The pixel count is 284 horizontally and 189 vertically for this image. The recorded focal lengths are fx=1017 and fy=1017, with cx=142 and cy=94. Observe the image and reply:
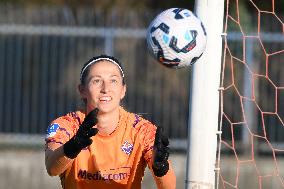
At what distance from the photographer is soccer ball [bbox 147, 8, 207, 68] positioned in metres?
5.74

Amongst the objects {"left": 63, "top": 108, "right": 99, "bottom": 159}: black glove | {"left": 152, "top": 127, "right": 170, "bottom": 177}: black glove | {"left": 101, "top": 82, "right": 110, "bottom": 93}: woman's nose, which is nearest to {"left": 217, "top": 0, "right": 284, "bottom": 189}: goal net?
{"left": 101, "top": 82, "right": 110, "bottom": 93}: woman's nose

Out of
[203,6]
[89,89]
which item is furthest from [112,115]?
[203,6]

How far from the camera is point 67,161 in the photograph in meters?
5.37

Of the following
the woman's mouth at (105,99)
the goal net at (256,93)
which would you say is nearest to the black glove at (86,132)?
the woman's mouth at (105,99)

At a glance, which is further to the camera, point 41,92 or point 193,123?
point 41,92

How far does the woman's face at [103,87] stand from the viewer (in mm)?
5562

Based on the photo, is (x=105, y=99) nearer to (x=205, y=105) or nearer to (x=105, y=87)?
(x=105, y=87)

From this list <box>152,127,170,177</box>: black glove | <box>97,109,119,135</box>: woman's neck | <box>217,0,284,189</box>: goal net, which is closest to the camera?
<box>152,127,170,177</box>: black glove

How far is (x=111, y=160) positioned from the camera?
19.0 ft

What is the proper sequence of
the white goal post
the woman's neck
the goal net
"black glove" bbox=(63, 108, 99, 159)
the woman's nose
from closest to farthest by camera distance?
"black glove" bbox=(63, 108, 99, 159), the woman's nose, the woman's neck, the white goal post, the goal net

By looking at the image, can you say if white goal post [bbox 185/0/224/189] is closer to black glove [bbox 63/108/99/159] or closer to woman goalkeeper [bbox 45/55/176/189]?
woman goalkeeper [bbox 45/55/176/189]

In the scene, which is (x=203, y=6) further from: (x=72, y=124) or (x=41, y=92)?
(x=41, y=92)

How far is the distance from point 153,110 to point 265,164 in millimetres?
1548

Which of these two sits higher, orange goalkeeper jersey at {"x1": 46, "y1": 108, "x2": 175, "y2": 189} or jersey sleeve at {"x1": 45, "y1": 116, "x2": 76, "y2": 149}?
jersey sleeve at {"x1": 45, "y1": 116, "x2": 76, "y2": 149}
